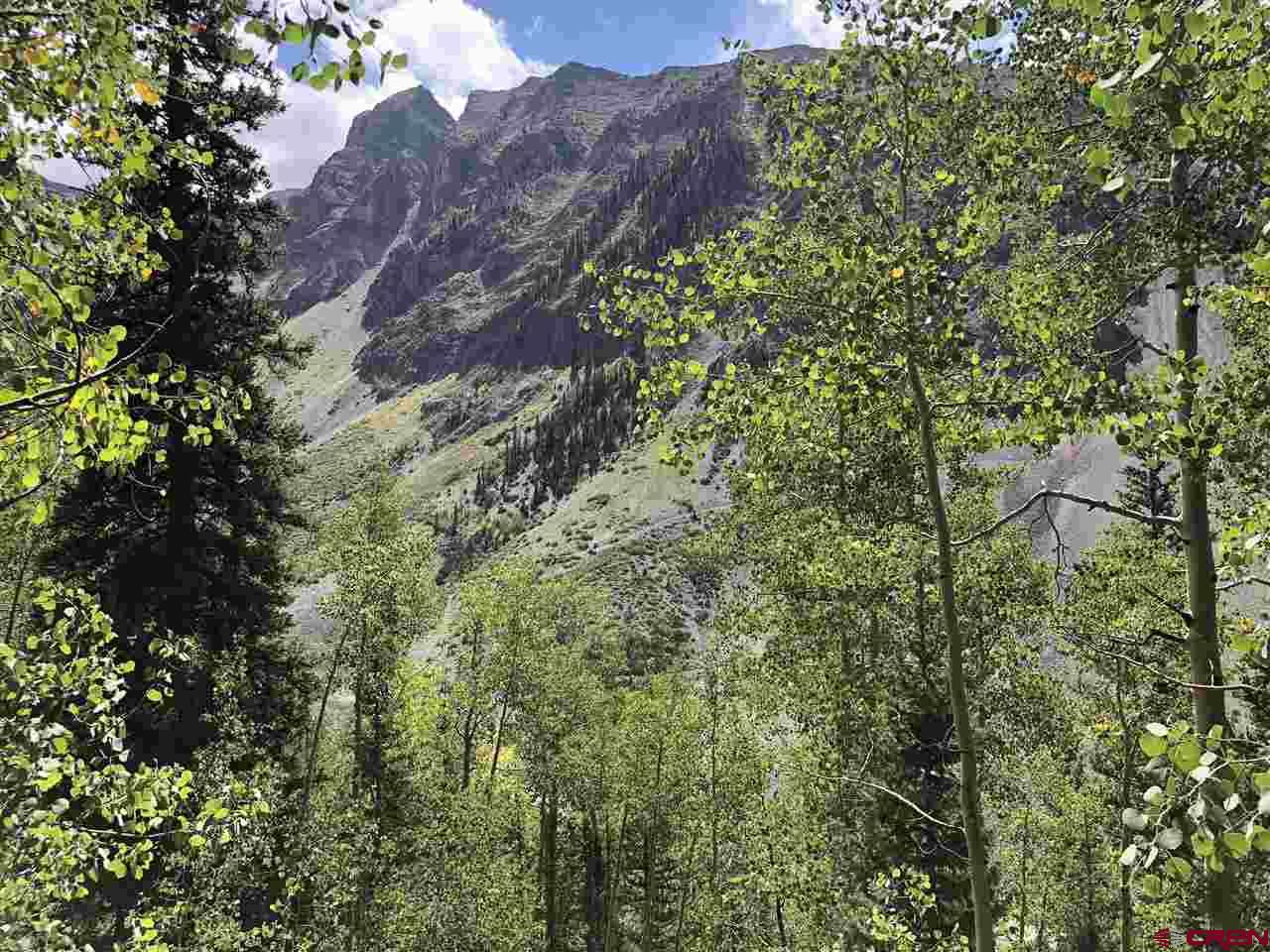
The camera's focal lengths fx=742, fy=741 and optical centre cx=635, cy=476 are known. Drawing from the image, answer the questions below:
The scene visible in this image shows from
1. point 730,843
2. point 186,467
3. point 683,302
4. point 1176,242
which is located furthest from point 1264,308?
point 730,843

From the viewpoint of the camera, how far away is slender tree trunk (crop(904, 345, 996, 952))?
493 centimetres

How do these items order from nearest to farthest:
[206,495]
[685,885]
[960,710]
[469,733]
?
[960,710]
[206,495]
[469,733]
[685,885]

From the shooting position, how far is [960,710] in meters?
5.23

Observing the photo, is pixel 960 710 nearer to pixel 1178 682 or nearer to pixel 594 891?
pixel 1178 682

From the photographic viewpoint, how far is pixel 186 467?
13.8 m

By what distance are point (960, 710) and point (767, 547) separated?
318 inches

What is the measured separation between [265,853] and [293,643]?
5422mm

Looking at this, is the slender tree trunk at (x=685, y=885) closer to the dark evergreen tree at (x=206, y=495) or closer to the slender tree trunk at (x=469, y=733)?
the slender tree trunk at (x=469, y=733)

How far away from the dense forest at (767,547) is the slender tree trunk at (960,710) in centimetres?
4

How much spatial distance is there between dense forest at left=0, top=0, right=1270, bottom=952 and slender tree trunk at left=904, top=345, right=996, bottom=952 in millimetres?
37

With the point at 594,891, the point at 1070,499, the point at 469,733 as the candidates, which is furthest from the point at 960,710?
the point at 594,891

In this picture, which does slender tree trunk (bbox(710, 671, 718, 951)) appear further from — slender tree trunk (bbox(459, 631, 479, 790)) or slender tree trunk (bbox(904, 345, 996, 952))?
slender tree trunk (bbox(904, 345, 996, 952))

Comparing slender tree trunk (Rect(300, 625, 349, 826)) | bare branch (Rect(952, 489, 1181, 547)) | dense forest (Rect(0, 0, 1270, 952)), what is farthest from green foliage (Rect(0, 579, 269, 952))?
slender tree trunk (Rect(300, 625, 349, 826))

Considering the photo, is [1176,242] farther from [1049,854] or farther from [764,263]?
[1049,854]
